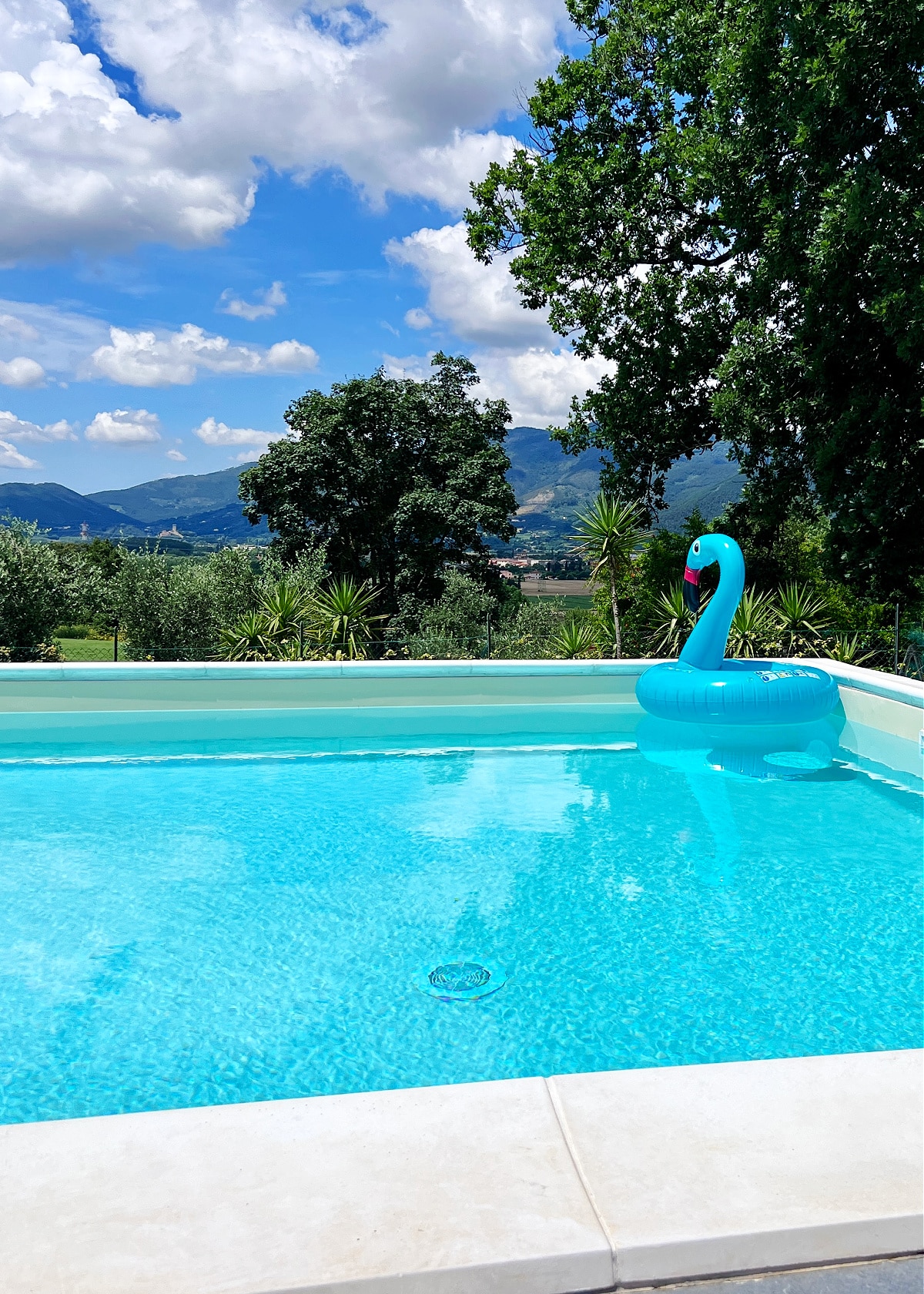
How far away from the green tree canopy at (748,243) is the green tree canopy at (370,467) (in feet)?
35.9

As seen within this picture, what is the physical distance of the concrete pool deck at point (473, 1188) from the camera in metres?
1.63

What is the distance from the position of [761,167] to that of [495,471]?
47.9 ft

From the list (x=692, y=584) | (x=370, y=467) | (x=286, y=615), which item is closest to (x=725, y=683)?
(x=692, y=584)

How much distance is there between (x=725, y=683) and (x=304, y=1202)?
6.72 m

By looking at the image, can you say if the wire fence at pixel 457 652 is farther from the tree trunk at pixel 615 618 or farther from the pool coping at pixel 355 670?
the tree trunk at pixel 615 618

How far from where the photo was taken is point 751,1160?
189 centimetres

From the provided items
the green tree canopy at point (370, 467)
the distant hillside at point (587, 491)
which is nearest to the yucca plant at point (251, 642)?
the distant hillside at point (587, 491)

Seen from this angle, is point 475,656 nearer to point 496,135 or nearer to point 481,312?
point 496,135

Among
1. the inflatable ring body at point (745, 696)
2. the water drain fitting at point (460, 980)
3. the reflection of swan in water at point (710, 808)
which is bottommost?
the water drain fitting at point (460, 980)

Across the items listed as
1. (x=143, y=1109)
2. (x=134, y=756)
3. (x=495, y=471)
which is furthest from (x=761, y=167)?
(x=495, y=471)

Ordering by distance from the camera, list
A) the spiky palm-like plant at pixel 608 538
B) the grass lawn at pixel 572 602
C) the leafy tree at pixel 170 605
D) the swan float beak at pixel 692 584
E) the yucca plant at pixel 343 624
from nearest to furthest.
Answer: the swan float beak at pixel 692 584 < the yucca plant at pixel 343 624 < the spiky palm-like plant at pixel 608 538 < the grass lawn at pixel 572 602 < the leafy tree at pixel 170 605

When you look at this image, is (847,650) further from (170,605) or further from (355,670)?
(170,605)

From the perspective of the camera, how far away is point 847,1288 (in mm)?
1655

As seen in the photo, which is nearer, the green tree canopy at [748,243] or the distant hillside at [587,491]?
the green tree canopy at [748,243]
